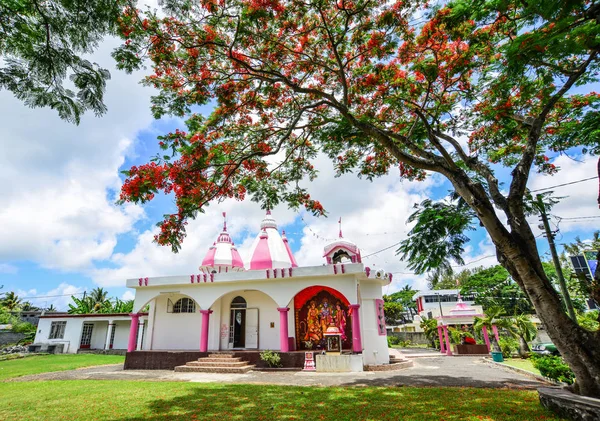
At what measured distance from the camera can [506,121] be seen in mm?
7586

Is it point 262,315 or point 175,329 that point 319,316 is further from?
point 175,329

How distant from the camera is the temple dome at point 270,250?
16.9m

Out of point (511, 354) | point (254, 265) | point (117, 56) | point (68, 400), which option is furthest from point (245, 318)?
point (511, 354)

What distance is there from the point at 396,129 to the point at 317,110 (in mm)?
2219

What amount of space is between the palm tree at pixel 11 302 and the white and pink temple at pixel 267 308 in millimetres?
36829

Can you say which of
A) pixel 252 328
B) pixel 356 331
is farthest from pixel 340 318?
pixel 252 328

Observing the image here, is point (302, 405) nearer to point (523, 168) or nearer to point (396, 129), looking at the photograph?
point (523, 168)

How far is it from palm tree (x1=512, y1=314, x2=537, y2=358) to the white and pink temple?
7.90 m

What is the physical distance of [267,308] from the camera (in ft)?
50.8

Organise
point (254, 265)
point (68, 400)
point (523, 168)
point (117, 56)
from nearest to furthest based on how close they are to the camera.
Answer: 1. point (117, 56)
2. point (523, 168)
3. point (68, 400)
4. point (254, 265)

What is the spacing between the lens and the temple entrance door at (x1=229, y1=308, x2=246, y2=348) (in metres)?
15.7

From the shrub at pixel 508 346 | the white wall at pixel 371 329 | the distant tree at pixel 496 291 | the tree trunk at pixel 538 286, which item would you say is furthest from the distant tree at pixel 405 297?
the tree trunk at pixel 538 286

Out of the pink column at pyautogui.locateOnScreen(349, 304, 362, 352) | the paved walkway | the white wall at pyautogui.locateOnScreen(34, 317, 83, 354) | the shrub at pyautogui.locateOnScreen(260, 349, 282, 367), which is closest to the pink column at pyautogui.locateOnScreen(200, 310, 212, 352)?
the paved walkway

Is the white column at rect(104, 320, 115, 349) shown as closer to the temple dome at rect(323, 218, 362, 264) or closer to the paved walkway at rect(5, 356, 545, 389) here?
the paved walkway at rect(5, 356, 545, 389)
